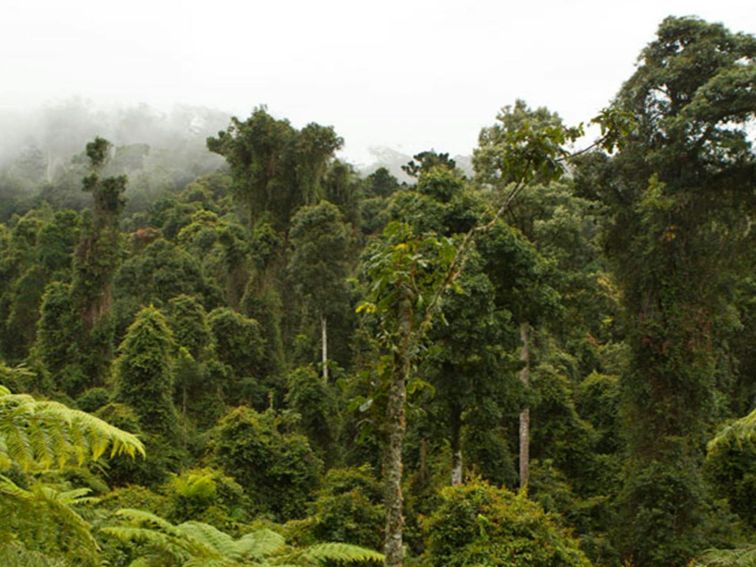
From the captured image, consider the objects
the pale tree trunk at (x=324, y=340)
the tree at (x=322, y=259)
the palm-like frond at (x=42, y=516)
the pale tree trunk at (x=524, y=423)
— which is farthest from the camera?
the tree at (x=322, y=259)

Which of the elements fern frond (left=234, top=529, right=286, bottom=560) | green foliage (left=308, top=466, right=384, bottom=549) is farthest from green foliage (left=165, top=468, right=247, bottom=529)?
fern frond (left=234, top=529, right=286, bottom=560)

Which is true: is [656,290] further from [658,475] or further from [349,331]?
[349,331]

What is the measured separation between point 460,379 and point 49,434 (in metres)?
9.89

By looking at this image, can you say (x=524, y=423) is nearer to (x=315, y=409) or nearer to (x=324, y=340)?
(x=315, y=409)

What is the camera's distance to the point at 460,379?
12.0 meters

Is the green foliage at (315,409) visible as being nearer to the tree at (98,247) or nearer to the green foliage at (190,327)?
the green foliage at (190,327)

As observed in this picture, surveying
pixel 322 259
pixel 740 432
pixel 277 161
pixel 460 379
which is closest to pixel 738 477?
pixel 460 379

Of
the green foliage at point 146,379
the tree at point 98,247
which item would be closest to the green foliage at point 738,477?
the green foliage at point 146,379

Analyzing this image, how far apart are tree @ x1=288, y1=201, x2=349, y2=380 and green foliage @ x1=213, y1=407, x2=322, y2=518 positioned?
787cm

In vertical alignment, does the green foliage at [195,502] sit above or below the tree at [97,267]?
below

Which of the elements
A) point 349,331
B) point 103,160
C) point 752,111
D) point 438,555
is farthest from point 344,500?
point 103,160

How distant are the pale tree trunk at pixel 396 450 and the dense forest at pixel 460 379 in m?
0.01

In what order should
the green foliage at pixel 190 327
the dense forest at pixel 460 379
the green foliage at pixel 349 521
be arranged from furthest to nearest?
the green foliage at pixel 190 327 < the green foliage at pixel 349 521 < the dense forest at pixel 460 379

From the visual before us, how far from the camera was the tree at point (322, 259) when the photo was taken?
22.0 m
